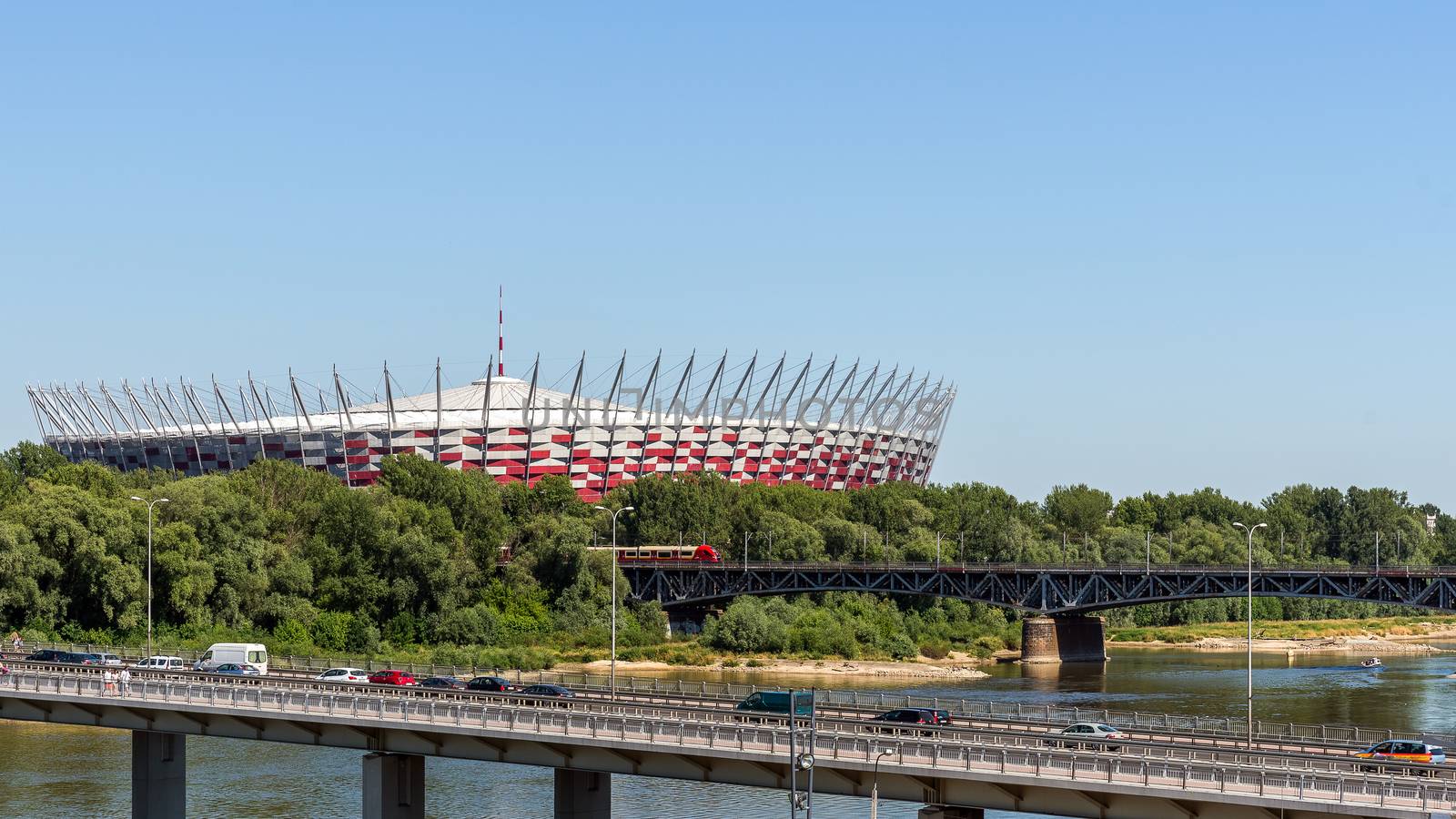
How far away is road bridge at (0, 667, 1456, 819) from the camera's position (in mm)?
42094

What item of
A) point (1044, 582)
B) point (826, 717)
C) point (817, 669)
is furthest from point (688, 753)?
point (1044, 582)

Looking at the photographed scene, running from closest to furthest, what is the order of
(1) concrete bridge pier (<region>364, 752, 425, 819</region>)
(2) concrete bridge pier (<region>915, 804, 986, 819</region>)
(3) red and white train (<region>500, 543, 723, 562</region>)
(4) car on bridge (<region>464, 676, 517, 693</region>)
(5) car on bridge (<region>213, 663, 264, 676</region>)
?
(2) concrete bridge pier (<region>915, 804, 986, 819</region>), (1) concrete bridge pier (<region>364, 752, 425, 819</region>), (4) car on bridge (<region>464, 676, 517, 693</region>), (5) car on bridge (<region>213, 663, 264, 676</region>), (3) red and white train (<region>500, 543, 723, 562</region>)

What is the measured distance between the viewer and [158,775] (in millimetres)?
65500

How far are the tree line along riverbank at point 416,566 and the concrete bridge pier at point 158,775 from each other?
4620 cm

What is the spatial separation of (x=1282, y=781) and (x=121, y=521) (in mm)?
92127

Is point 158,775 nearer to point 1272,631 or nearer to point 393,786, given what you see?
point 393,786

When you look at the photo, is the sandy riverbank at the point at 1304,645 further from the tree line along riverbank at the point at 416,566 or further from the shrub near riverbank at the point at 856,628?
the shrub near riverbank at the point at 856,628

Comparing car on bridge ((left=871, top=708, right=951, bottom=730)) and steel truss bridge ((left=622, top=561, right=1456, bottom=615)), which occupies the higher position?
steel truss bridge ((left=622, top=561, right=1456, bottom=615))

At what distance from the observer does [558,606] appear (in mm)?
141375

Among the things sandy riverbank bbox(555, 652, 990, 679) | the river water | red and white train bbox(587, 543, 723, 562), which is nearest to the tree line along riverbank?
sandy riverbank bbox(555, 652, 990, 679)

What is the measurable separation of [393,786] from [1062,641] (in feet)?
320

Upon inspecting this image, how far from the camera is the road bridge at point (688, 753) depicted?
42094 mm

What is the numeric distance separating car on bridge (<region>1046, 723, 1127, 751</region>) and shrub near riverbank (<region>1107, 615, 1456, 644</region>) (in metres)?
123

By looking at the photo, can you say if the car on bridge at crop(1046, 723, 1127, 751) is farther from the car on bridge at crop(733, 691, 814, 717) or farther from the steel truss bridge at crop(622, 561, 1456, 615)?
the steel truss bridge at crop(622, 561, 1456, 615)
